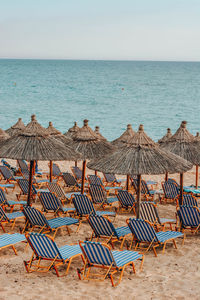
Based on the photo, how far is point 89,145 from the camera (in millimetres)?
10609

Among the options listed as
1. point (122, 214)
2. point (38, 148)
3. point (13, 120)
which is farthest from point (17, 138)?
point (13, 120)

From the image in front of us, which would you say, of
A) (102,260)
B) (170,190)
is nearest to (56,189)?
(170,190)

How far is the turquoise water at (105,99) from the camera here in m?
49.8

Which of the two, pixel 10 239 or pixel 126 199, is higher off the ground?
pixel 10 239

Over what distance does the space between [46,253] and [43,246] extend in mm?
122

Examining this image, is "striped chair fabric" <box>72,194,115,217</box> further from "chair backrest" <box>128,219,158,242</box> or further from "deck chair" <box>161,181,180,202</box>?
"deck chair" <box>161,181,180,202</box>

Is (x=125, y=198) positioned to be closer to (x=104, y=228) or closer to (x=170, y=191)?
(x=170, y=191)

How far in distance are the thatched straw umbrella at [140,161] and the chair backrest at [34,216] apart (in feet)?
4.69

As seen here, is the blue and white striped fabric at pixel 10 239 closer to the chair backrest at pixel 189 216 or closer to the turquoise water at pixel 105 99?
the chair backrest at pixel 189 216

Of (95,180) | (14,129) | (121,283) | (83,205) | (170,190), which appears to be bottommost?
(95,180)

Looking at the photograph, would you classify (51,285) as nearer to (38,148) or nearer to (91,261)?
(91,261)

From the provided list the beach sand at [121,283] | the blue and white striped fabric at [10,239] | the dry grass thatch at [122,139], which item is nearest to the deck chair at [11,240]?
the blue and white striped fabric at [10,239]

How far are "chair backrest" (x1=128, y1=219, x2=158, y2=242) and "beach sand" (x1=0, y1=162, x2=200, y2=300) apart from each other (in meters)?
0.31

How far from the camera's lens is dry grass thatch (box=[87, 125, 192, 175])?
25.7 ft
